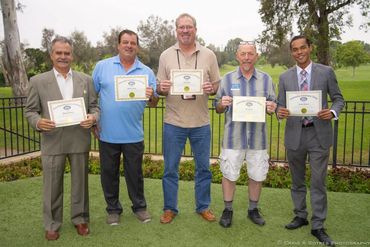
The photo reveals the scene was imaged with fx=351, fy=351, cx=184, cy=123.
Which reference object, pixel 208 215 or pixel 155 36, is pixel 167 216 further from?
pixel 155 36

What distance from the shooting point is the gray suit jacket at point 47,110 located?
141 inches

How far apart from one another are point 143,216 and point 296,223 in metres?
1.85

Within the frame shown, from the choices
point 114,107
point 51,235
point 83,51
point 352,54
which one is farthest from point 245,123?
point 352,54

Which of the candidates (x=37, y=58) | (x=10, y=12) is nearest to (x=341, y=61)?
(x=37, y=58)

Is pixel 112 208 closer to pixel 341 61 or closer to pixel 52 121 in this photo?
pixel 52 121

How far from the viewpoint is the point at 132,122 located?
4.00 metres

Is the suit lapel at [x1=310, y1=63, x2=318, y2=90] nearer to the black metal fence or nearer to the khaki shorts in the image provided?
the khaki shorts

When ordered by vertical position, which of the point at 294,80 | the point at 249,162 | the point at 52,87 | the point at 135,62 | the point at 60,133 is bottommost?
the point at 249,162

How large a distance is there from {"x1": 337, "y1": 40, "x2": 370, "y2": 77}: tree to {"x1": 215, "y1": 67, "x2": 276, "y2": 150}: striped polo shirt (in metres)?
63.8

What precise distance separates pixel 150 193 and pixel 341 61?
6744 cm

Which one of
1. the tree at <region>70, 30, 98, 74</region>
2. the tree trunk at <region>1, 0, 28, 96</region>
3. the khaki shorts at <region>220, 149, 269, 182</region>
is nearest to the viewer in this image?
the khaki shorts at <region>220, 149, 269, 182</region>

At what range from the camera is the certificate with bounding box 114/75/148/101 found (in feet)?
12.5

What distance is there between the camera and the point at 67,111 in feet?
11.6

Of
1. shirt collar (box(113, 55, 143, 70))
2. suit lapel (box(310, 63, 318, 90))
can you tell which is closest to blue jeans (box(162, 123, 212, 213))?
shirt collar (box(113, 55, 143, 70))
